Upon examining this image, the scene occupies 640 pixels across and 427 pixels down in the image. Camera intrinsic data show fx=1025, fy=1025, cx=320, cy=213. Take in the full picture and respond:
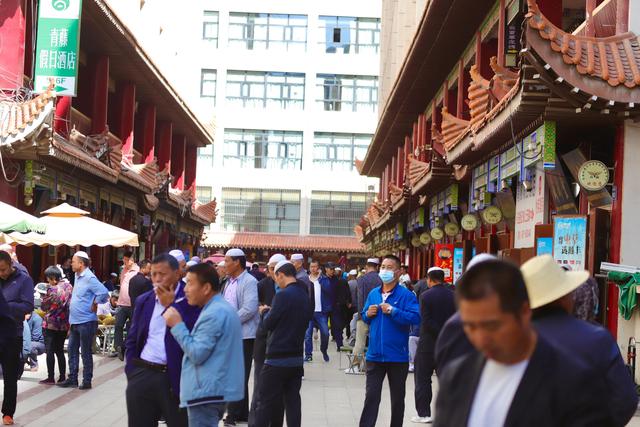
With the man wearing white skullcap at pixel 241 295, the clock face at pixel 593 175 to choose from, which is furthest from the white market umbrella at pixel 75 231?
the clock face at pixel 593 175

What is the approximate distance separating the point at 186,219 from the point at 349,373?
27766 mm

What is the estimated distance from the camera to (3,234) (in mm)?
15562

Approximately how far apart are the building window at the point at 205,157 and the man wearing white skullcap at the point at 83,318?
4809 centimetres

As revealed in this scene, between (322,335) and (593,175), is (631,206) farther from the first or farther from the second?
(322,335)

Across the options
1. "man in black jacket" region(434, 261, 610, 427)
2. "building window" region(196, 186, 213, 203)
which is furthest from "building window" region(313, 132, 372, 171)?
"man in black jacket" region(434, 261, 610, 427)

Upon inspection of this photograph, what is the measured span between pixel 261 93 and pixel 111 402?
51388 millimetres

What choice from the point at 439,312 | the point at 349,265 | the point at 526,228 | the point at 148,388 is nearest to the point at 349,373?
the point at 526,228

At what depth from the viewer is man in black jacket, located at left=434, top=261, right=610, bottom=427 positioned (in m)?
3.32

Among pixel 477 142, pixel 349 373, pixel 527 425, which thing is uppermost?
pixel 477 142

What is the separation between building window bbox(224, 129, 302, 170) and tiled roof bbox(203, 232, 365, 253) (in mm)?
4357

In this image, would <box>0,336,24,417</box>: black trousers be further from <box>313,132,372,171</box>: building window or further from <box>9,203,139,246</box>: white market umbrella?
<box>313,132,372,171</box>: building window

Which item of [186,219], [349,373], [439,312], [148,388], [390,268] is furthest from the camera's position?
[186,219]

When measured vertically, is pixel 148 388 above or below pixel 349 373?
above

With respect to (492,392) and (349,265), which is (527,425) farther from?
(349,265)
